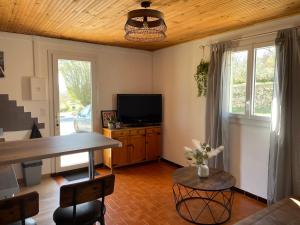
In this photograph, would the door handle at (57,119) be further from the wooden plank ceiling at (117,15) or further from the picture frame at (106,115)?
the wooden plank ceiling at (117,15)

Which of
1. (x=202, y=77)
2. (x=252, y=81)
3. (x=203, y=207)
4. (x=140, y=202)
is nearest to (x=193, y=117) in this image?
(x=202, y=77)

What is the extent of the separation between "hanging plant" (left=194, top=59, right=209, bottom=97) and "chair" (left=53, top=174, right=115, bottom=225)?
8.29ft

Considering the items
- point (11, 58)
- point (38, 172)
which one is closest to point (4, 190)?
point (38, 172)

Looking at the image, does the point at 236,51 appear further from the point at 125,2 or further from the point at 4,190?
the point at 4,190

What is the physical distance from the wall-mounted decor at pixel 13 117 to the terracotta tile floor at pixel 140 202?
96cm

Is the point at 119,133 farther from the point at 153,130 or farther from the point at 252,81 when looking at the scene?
the point at 252,81

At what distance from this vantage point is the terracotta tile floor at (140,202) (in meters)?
2.67

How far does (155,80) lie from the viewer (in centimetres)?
502

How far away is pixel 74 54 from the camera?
13.4ft

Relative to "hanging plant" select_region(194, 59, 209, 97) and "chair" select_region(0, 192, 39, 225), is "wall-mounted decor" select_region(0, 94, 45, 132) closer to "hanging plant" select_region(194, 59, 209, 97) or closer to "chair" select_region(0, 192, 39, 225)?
"chair" select_region(0, 192, 39, 225)

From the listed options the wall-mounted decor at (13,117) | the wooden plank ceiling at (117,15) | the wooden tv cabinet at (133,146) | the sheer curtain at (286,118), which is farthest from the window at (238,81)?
the wall-mounted decor at (13,117)

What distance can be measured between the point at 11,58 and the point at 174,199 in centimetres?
320

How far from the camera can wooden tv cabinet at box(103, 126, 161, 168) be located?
4.21 metres

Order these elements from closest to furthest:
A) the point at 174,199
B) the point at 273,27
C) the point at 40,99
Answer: the point at 273,27, the point at 174,199, the point at 40,99
